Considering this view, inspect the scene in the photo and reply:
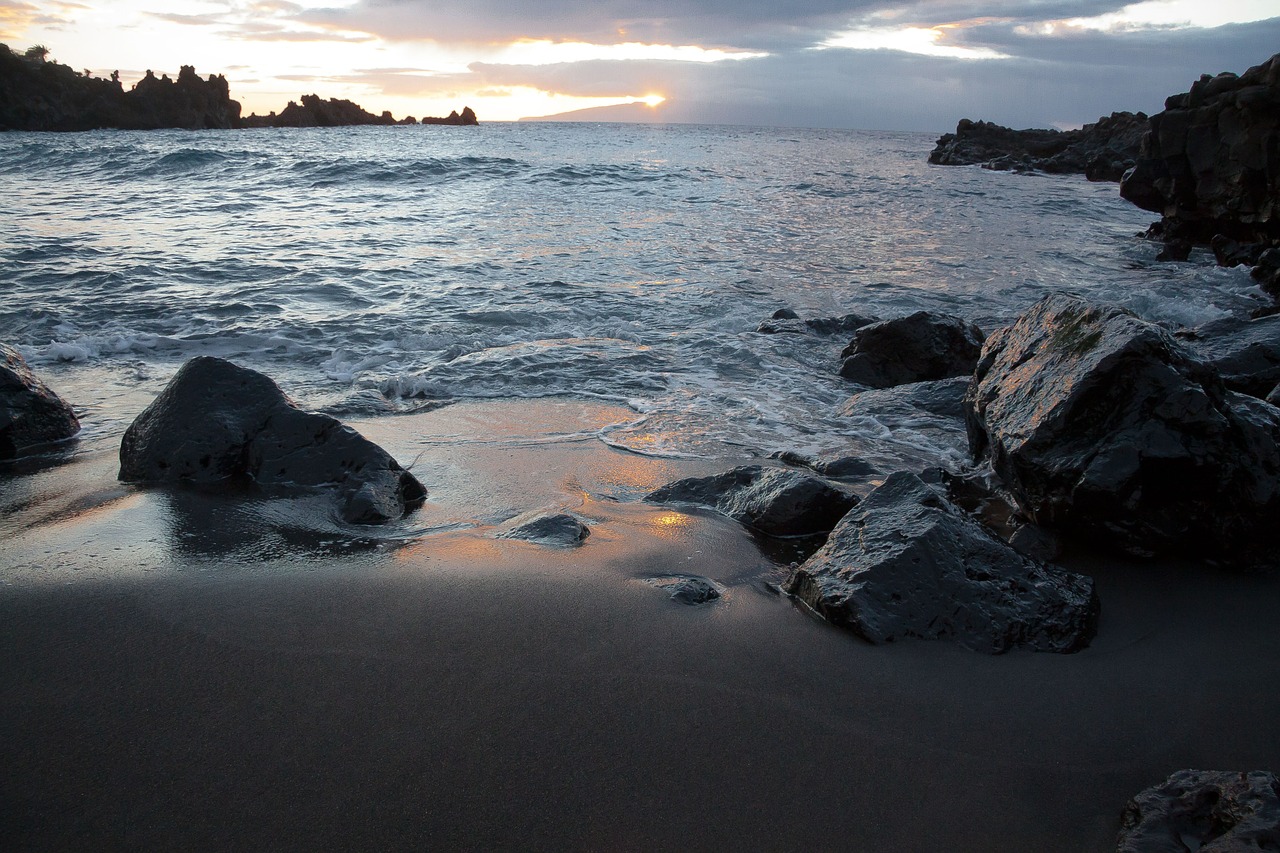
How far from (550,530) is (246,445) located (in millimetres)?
1753

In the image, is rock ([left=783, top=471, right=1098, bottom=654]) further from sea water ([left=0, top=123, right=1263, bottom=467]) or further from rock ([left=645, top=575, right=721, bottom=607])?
sea water ([left=0, top=123, right=1263, bottom=467])

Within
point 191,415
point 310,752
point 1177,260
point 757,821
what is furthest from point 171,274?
point 1177,260

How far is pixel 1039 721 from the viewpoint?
7.37ft

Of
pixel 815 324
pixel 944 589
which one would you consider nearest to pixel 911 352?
pixel 815 324

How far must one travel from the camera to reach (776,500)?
3508 mm

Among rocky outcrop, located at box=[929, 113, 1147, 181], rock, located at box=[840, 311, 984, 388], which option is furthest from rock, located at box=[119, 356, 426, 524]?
rocky outcrop, located at box=[929, 113, 1147, 181]

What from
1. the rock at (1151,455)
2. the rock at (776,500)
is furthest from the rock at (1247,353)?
the rock at (776,500)

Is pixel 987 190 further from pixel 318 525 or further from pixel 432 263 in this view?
pixel 318 525

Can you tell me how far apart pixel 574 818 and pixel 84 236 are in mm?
12776

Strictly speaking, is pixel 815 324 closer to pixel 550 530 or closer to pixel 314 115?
pixel 550 530

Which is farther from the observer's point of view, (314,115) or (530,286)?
(314,115)

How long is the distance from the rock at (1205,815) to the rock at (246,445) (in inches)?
115

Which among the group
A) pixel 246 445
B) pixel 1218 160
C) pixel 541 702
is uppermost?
pixel 1218 160

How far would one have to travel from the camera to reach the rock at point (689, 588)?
283 centimetres
